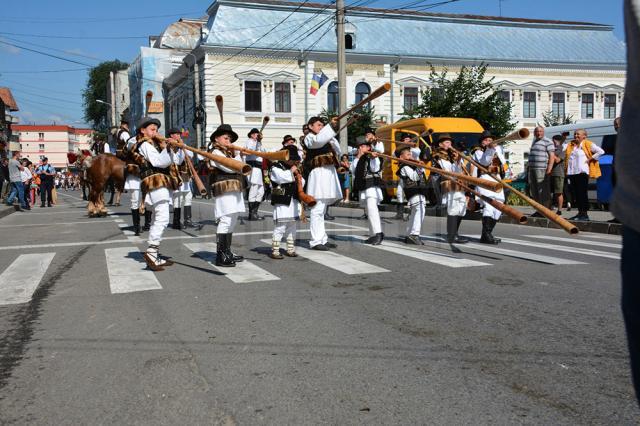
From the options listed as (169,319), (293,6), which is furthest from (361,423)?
(293,6)

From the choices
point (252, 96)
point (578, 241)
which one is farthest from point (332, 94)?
point (578, 241)

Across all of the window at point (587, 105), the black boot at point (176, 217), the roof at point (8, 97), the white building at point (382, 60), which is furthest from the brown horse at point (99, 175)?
the roof at point (8, 97)

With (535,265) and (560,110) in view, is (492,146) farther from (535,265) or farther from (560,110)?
(560,110)

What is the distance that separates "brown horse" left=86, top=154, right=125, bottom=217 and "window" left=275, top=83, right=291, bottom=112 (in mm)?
24032

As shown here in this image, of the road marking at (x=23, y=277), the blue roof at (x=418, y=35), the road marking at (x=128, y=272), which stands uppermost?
the blue roof at (x=418, y=35)

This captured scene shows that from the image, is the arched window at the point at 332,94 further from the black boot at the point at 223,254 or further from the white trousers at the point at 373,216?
the black boot at the point at 223,254

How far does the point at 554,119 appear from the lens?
4438cm

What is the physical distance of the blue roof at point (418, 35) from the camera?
4084 centimetres

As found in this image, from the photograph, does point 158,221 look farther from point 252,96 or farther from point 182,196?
point 252,96

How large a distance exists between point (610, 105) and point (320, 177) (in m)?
43.0

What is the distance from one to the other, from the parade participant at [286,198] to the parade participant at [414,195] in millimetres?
2091

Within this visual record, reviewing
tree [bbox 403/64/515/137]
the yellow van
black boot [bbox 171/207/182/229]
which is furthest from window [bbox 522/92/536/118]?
black boot [bbox 171/207/182/229]

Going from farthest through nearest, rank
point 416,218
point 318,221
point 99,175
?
point 99,175 → point 416,218 → point 318,221

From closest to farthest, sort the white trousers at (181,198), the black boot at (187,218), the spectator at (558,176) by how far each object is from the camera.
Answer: the white trousers at (181,198) < the black boot at (187,218) < the spectator at (558,176)
